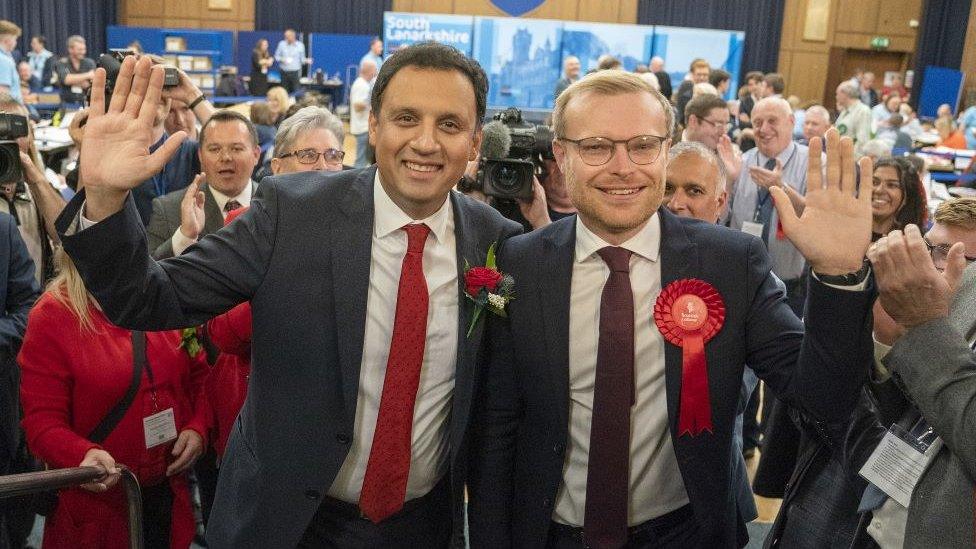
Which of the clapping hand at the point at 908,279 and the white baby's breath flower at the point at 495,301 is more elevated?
the clapping hand at the point at 908,279

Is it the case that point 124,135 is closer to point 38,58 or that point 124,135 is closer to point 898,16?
point 38,58

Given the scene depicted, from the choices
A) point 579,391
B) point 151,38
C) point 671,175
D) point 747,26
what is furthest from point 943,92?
point 579,391

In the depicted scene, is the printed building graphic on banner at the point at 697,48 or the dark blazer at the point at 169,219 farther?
the printed building graphic on banner at the point at 697,48

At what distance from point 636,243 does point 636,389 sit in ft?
0.96

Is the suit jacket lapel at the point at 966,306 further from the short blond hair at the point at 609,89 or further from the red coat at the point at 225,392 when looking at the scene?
the red coat at the point at 225,392

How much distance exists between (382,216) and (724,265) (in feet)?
2.26

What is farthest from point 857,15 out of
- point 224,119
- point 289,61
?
point 224,119

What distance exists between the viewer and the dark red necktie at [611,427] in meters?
A: 1.68

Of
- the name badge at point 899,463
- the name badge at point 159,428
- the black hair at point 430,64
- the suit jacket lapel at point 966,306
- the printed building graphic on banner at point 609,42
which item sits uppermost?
the printed building graphic on banner at point 609,42

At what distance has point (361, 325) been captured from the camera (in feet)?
5.48

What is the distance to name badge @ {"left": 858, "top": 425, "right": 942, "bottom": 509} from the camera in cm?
155

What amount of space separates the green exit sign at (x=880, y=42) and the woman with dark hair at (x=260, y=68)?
1184 centimetres

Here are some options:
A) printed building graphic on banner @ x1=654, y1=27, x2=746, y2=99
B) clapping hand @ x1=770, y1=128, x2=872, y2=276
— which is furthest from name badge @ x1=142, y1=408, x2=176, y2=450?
printed building graphic on banner @ x1=654, y1=27, x2=746, y2=99

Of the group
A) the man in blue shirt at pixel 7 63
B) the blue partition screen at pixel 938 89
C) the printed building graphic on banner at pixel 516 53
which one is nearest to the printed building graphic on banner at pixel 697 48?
the printed building graphic on banner at pixel 516 53
